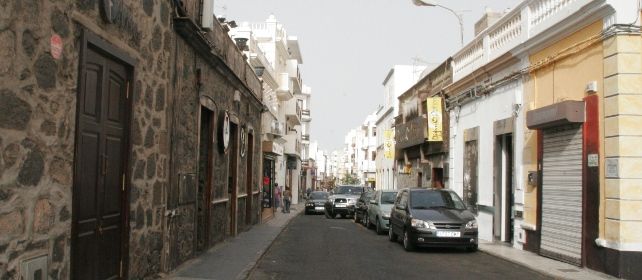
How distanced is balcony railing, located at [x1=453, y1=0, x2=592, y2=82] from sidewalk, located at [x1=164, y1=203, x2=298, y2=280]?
8512 mm

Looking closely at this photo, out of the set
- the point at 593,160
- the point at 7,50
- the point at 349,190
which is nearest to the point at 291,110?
the point at 349,190

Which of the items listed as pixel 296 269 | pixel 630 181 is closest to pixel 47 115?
pixel 296 269

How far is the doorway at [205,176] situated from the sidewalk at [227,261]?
1.53 feet

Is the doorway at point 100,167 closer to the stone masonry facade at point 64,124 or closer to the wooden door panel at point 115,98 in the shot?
the wooden door panel at point 115,98

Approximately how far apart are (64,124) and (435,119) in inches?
776

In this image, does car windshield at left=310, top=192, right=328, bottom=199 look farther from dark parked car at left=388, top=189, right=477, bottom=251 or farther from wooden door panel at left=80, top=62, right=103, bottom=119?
wooden door panel at left=80, top=62, right=103, bottom=119

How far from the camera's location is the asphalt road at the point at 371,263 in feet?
36.8

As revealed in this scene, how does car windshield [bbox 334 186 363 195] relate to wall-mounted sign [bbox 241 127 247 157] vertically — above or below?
below

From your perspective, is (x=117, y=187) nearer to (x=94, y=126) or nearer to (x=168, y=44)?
(x=94, y=126)

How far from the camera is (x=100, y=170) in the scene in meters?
6.92

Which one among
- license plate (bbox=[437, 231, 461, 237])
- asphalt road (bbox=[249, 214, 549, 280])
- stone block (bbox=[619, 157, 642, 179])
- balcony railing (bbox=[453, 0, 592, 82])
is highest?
balcony railing (bbox=[453, 0, 592, 82])

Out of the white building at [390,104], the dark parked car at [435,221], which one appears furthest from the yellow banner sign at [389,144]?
the dark parked car at [435,221]

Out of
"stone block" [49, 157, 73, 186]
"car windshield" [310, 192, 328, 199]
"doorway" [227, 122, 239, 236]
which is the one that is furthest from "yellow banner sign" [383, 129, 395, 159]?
"stone block" [49, 157, 73, 186]

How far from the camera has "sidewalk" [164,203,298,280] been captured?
1034 cm
